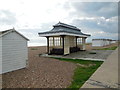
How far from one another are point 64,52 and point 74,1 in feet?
19.0

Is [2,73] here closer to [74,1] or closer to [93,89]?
[93,89]

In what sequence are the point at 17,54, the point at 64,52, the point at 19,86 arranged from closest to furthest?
the point at 19,86 → the point at 17,54 → the point at 64,52

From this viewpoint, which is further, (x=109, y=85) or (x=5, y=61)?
(x=5, y=61)

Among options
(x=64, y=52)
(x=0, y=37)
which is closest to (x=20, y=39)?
(x=0, y=37)

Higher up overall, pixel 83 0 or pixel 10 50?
pixel 83 0

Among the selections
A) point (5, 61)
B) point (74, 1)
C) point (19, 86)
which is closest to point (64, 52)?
point (74, 1)

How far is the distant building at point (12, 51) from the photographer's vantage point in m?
5.77

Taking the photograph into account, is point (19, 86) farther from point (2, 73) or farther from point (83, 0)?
point (83, 0)

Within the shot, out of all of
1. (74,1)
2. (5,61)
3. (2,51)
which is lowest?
(5,61)

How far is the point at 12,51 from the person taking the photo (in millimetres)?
6270

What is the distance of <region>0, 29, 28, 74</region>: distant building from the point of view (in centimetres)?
577

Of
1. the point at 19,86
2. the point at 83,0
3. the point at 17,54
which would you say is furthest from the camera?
the point at 83,0

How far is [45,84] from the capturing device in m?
4.54

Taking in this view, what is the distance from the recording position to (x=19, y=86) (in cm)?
431
